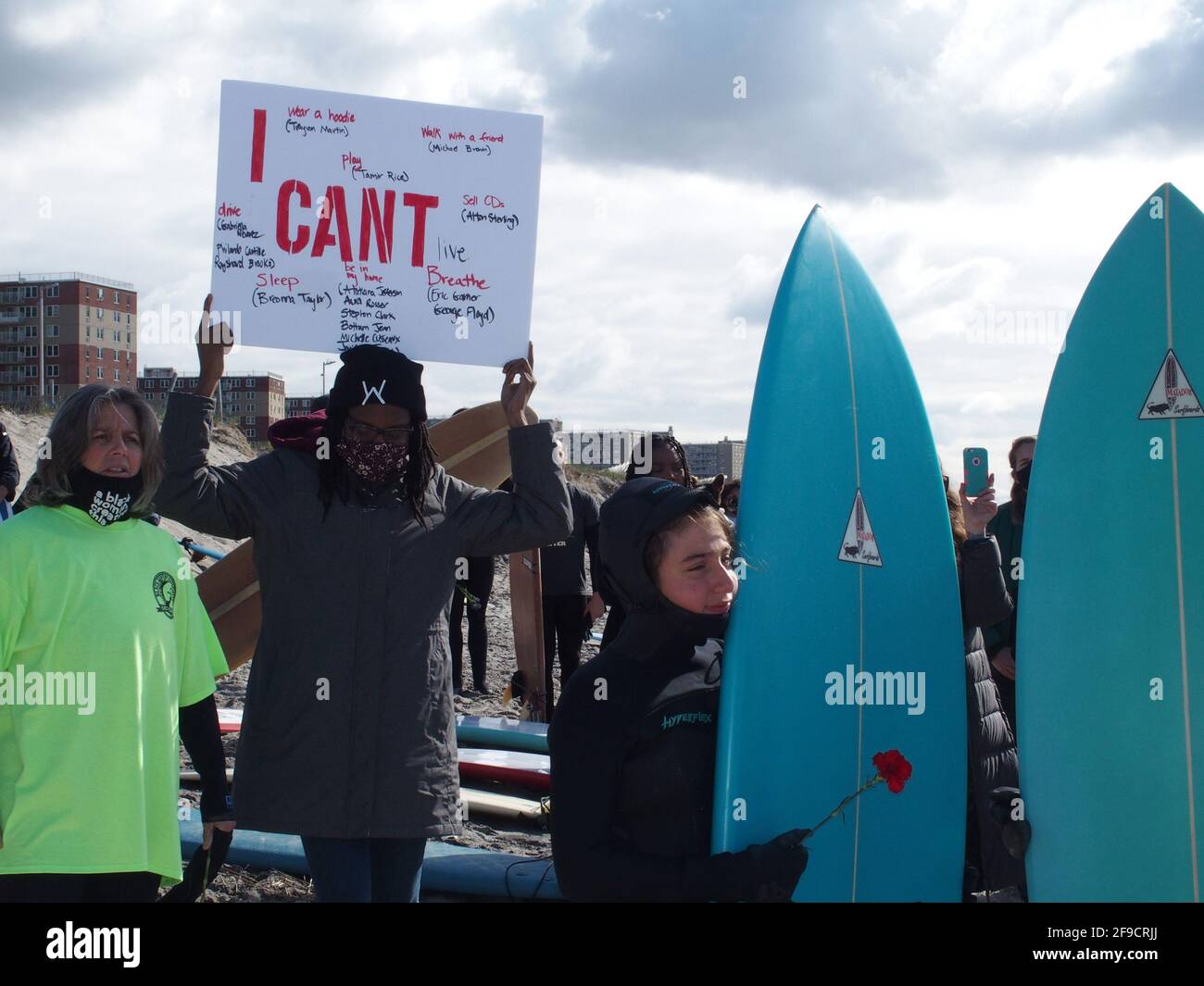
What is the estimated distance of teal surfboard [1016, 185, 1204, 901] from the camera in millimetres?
2555

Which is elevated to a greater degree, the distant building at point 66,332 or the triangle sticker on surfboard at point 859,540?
the distant building at point 66,332

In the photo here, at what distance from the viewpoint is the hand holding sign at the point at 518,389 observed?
260cm

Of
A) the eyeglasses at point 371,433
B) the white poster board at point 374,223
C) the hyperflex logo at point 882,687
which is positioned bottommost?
the hyperflex logo at point 882,687

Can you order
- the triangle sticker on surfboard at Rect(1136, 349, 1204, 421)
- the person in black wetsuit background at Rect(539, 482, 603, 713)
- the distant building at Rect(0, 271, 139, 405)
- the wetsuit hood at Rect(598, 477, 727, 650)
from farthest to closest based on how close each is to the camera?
the distant building at Rect(0, 271, 139, 405) → the person in black wetsuit background at Rect(539, 482, 603, 713) → the triangle sticker on surfboard at Rect(1136, 349, 1204, 421) → the wetsuit hood at Rect(598, 477, 727, 650)

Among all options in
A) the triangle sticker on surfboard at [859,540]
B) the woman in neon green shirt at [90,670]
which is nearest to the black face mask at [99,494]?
the woman in neon green shirt at [90,670]

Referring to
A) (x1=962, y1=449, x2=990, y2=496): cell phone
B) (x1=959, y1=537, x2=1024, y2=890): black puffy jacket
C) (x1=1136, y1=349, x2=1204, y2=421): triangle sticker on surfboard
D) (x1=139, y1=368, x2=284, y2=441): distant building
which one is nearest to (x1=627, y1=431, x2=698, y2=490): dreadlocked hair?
(x1=962, y1=449, x2=990, y2=496): cell phone

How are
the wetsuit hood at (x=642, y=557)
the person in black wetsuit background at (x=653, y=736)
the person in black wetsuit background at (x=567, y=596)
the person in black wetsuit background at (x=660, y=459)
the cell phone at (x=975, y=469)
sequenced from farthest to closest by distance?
the person in black wetsuit background at (x=567, y=596) < the person in black wetsuit background at (x=660, y=459) < the cell phone at (x=975, y=469) < the wetsuit hood at (x=642, y=557) < the person in black wetsuit background at (x=653, y=736)

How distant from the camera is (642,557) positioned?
6.25 ft

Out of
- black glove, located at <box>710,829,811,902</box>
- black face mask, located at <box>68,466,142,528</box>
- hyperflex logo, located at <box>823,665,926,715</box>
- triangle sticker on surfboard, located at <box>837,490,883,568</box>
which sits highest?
black face mask, located at <box>68,466,142,528</box>

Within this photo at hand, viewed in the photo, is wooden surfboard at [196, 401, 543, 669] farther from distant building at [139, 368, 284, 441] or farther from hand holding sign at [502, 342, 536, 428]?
distant building at [139, 368, 284, 441]

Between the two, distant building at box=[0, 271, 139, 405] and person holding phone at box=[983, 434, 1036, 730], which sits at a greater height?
distant building at box=[0, 271, 139, 405]

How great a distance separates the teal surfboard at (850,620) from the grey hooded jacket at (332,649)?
0.79m

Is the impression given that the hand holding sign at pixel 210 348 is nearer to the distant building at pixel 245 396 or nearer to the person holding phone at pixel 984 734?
the person holding phone at pixel 984 734

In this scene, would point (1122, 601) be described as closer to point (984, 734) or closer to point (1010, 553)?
point (984, 734)
